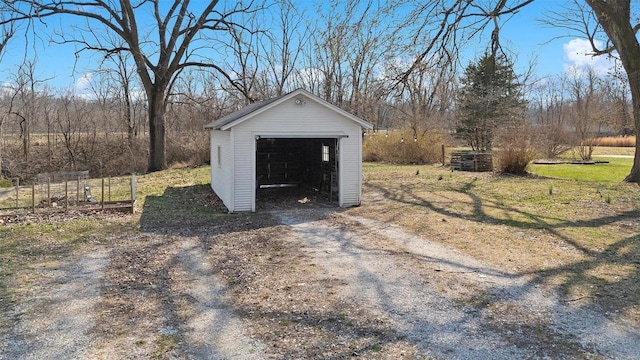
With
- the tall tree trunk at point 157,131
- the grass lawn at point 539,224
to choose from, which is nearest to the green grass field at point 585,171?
the grass lawn at point 539,224

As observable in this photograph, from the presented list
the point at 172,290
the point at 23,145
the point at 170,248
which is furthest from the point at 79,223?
the point at 23,145

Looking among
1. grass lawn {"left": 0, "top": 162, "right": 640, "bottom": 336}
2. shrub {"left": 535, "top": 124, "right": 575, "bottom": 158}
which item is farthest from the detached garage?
shrub {"left": 535, "top": 124, "right": 575, "bottom": 158}

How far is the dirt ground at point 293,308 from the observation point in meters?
3.92

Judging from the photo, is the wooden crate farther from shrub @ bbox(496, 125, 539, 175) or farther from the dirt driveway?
the dirt driveway

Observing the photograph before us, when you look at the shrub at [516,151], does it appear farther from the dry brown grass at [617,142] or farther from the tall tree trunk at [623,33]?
the dry brown grass at [617,142]

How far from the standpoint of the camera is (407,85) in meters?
14.2

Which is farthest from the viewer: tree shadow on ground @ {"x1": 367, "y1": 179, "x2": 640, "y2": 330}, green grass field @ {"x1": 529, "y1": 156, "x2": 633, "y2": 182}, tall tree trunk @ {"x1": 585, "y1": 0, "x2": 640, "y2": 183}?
green grass field @ {"x1": 529, "y1": 156, "x2": 633, "y2": 182}

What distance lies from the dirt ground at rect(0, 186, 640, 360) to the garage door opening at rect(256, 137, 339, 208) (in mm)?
5312

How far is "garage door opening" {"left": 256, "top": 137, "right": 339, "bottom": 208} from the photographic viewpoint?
1292 centimetres

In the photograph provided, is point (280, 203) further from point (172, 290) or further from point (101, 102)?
point (101, 102)

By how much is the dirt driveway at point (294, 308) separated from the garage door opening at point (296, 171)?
5457 mm

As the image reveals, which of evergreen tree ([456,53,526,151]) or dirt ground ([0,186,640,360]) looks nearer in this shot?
dirt ground ([0,186,640,360])

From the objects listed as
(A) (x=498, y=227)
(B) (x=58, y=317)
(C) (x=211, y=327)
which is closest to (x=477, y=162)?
(A) (x=498, y=227)

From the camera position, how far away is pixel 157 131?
21.6m
